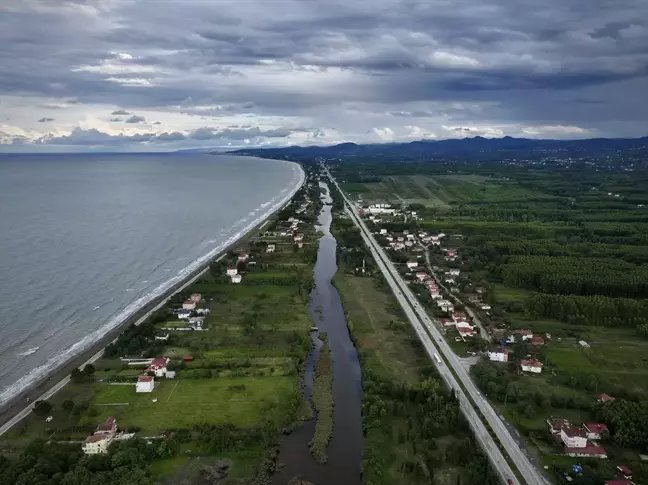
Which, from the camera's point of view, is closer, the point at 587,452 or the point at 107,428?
the point at 587,452

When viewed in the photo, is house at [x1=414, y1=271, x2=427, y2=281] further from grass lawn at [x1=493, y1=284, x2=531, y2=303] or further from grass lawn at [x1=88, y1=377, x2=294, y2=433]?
grass lawn at [x1=88, y1=377, x2=294, y2=433]

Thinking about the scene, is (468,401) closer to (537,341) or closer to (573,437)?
(573,437)

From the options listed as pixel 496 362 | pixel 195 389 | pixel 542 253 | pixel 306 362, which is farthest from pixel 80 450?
pixel 542 253

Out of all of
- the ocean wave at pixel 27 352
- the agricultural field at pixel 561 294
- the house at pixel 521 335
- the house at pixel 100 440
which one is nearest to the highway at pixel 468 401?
the agricultural field at pixel 561 294

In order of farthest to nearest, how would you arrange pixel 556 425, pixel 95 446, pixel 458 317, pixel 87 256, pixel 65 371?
1. pixel 87 256
2. pixel 458 317
3. pixel 65 371
4. pixel 556 425
5. pixel 95 446

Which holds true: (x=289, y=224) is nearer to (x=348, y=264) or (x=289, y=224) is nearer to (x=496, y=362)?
(x=348, y=264)

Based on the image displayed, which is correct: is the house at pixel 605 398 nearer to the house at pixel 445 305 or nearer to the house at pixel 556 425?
the house at pixel 556 425

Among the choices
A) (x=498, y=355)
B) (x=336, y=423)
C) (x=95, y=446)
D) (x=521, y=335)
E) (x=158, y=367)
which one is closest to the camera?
(x=95, y=446)

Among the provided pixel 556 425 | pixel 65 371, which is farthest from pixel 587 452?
pixel 65 371
